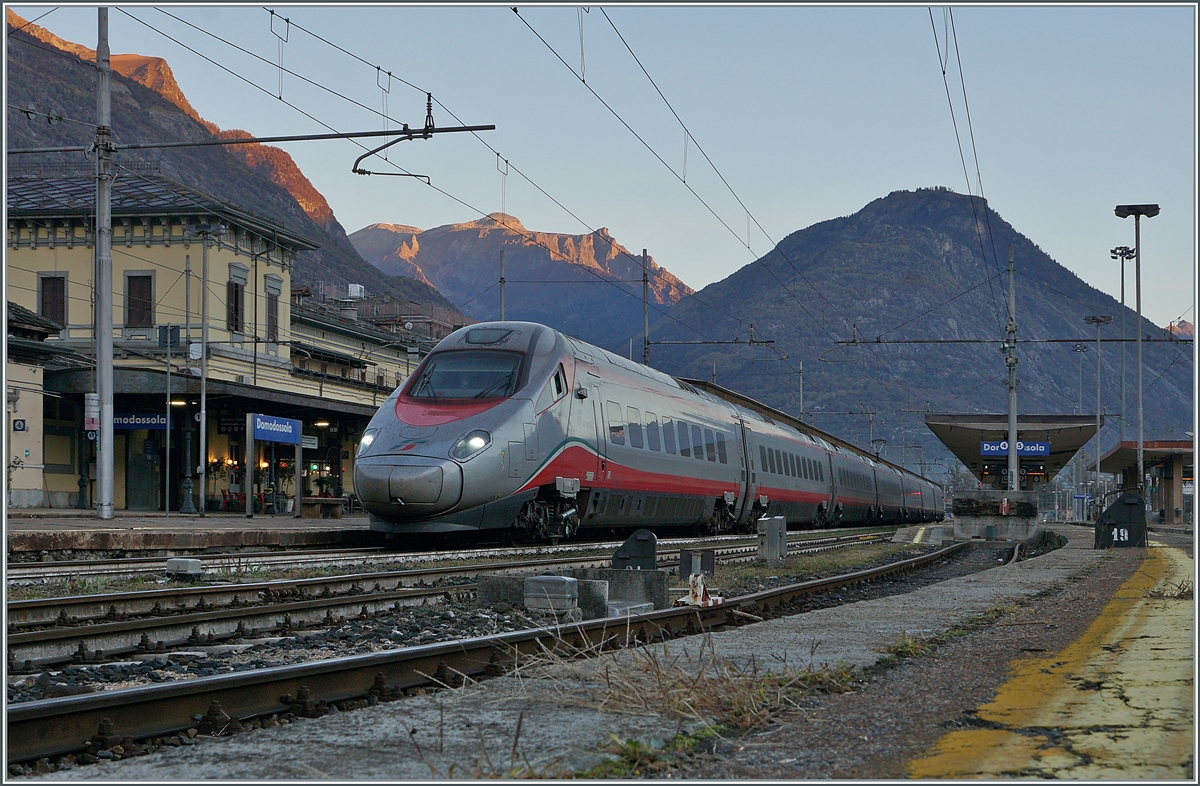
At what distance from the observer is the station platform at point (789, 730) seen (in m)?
4.55

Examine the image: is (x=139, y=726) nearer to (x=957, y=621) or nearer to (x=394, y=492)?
(x=957, y=621)

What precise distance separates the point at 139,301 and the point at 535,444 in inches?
1258

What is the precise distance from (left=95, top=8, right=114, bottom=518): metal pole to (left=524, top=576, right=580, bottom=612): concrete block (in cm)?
1452

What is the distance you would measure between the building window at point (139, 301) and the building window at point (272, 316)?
4.78 metres

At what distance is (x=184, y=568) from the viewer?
13.0 meters

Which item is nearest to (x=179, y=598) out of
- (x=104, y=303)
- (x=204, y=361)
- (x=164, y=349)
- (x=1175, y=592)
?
(x=1175, y=592)

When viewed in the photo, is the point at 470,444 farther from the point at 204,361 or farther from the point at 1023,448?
the point at 1023,448

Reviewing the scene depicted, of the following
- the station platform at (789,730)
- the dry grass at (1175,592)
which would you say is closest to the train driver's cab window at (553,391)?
the dry grass at (1175,592)

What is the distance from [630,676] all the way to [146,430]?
37740 millimetres

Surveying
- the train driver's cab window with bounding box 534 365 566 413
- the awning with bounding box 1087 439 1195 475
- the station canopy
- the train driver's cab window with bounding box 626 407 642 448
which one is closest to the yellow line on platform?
the train driver's cab window with bounding box 534 365 566 413

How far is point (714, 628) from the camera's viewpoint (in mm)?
9945

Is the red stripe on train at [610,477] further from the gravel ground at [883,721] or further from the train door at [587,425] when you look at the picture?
the gravel ground at [883,721]

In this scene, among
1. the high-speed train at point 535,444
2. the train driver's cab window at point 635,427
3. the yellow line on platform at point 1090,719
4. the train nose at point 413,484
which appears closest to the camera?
the yellow line on platform at point 1090,719

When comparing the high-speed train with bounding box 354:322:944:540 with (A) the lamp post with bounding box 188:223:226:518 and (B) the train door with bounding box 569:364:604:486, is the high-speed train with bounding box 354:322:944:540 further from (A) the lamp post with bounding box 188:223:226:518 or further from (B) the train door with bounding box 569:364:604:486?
(A) the lamp post with bounding box 188:223:226:518
